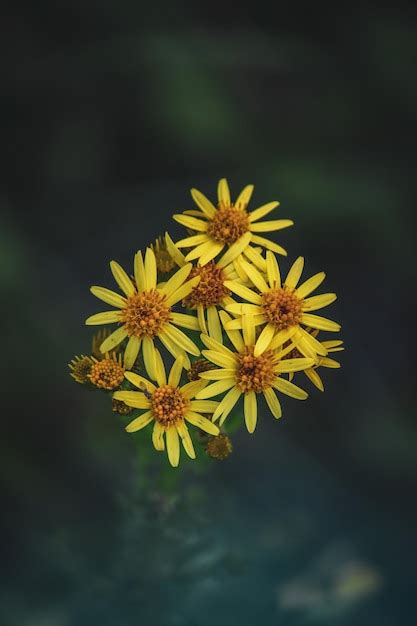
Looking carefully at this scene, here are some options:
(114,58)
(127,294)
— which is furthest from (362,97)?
(127,294)

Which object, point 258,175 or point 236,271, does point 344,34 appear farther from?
point 236,271

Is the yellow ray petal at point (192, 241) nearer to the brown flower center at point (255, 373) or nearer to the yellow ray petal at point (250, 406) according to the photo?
the brown flower center at point (255, 373)

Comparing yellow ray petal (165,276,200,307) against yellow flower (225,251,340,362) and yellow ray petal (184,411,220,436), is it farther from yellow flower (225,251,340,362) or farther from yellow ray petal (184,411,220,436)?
yellow ray petal (184,411,220,436)

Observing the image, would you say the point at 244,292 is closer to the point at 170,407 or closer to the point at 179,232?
the point at 170,407

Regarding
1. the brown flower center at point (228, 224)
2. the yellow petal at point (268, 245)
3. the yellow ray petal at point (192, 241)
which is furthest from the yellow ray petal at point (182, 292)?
the yellow petal at point (268, 245)

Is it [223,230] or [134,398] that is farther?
[223,230]

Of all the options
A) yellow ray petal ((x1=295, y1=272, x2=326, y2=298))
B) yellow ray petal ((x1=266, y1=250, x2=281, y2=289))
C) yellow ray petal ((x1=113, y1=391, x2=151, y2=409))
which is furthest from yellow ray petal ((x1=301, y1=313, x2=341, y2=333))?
yellow ray petal ((x1=113, y1=391, x2=151, y2=409))

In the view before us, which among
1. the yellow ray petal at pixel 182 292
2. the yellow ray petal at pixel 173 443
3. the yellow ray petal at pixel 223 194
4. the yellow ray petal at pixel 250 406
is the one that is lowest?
the yellow ray petal at pixel 173 443

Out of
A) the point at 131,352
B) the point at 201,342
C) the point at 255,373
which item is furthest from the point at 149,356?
the point at 255,373
